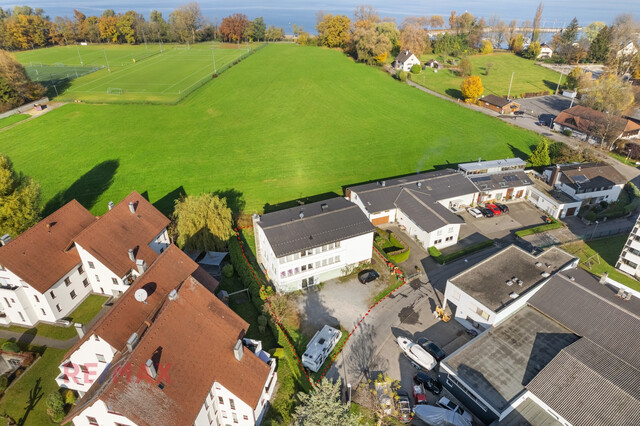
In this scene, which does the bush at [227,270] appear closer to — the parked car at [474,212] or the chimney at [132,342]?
the chimney at [132,342]

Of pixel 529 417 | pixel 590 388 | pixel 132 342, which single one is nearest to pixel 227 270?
Answer: pixel 132 342

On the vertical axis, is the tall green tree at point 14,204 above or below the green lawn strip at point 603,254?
above

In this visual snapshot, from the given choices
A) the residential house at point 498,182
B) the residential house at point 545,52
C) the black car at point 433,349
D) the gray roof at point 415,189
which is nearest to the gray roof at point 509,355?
the black car at point 433,349

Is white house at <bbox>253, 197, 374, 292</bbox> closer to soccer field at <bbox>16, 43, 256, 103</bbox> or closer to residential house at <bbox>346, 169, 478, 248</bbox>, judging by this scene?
residential house at <bbox>346, 169, 478, 248</bbox>

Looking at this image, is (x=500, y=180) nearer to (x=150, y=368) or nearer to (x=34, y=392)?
(x=150, y=368)

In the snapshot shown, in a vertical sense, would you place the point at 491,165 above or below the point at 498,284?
above

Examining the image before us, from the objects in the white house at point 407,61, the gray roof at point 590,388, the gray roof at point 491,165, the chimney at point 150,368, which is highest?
the white house at point 407,61

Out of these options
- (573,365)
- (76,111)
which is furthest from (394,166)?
(76,111)
